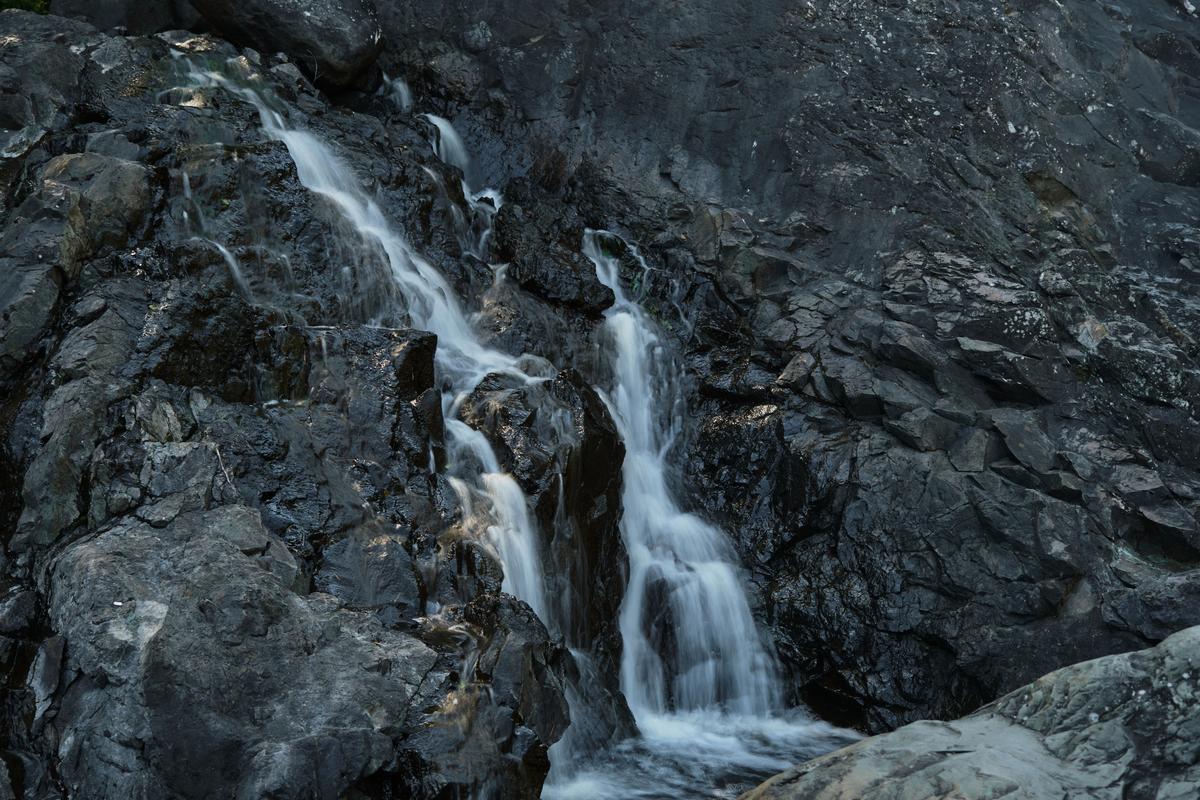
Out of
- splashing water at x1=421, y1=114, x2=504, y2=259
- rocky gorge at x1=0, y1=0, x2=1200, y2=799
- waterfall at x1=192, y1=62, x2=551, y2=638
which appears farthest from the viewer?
splashing water at x1=421, y1=114, x2=504, y2=259

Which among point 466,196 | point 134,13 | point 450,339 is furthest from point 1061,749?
point 134,13

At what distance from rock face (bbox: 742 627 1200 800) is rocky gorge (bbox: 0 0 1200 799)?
24 millimetres

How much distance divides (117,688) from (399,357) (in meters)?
3.52

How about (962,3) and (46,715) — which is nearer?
(46,715)

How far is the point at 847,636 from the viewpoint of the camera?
9750 millimetres

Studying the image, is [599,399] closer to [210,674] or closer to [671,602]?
[671,602]

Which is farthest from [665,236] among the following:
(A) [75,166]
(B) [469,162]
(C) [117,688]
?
(C) [117,688]

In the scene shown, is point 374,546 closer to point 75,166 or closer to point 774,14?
point 75,166

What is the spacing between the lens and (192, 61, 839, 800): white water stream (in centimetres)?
810

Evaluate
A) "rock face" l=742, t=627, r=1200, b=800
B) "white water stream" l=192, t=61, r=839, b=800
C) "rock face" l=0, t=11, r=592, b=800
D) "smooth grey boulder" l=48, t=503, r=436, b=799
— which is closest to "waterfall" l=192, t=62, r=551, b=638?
"white water stream" l=192, t=61, r=839, b=800

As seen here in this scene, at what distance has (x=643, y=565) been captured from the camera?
32.1ft

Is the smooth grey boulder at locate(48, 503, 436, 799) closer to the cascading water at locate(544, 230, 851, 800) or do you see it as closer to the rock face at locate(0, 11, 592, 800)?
the rock face at locate(0, 11, 592, 800)

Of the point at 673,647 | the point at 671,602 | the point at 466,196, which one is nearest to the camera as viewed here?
the point at 673,647

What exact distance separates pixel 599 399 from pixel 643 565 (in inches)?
63.3
